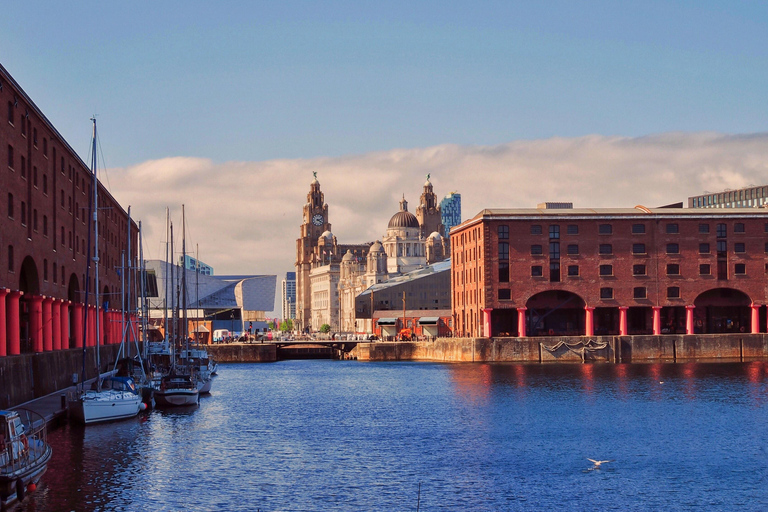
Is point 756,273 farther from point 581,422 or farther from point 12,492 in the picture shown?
point 12,492

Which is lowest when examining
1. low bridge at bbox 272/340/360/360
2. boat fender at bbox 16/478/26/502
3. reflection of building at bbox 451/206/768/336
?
low bridge at bbox 272/340/360/360

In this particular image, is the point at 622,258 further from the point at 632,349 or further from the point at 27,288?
the point at 27,288

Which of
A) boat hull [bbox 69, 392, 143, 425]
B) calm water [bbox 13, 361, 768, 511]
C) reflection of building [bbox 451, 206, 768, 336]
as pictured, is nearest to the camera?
calm water [bbox 13, 361, 768, 511]

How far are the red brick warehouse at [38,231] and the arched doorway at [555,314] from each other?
5628 cm

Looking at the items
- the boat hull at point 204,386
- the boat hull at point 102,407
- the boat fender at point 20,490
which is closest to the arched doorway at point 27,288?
the boat hull at point 102,407

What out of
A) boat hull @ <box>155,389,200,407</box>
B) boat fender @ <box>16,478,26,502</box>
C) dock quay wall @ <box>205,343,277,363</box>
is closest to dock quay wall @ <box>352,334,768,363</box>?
dock quay wall @ <box>205,343,277,363</box>

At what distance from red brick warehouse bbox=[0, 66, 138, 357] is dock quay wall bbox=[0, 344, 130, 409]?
966 millimetres

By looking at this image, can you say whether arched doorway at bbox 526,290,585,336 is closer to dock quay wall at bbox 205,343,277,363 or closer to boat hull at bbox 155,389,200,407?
dock quay wall at bbox 205,343,277,363

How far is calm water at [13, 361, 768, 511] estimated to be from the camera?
1682 inches

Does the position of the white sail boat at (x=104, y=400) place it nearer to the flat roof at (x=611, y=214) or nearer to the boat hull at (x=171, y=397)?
the boat hull at (x=171, y=397)

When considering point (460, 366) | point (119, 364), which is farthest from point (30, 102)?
point (460, 366)

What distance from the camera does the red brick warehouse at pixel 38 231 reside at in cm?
6128

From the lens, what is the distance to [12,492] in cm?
3809

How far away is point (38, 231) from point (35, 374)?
407 inches
